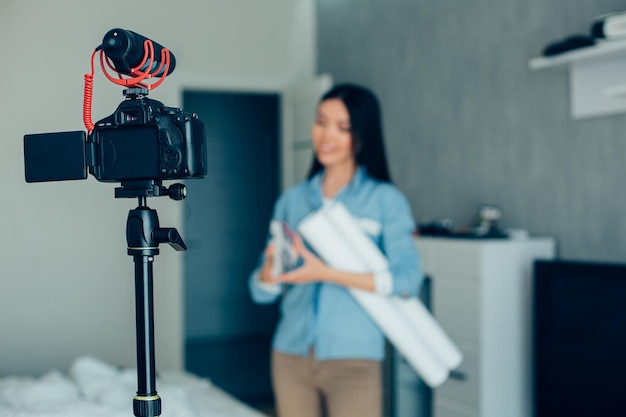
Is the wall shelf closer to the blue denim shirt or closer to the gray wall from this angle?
the gray wall

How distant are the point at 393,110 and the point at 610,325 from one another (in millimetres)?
1681

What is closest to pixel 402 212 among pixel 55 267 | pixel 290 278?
pixel 290 278

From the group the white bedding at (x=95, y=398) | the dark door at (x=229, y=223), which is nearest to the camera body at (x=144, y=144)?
the white bedding at (x=95, y=398)

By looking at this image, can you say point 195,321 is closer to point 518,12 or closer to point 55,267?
point 55,267

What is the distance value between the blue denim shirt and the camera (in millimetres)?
801

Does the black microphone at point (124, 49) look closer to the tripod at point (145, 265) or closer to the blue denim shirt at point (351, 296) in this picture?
the tripod at point (145, 265)

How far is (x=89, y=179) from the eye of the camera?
2744mm

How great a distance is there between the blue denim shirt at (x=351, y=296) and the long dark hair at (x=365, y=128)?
3cm

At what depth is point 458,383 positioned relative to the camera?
251 centimetres

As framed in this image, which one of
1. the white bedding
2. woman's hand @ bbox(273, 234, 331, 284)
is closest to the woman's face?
woman's hand @ bbox(273, 234, 331, 284)

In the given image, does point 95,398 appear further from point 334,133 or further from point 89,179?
point 89,179

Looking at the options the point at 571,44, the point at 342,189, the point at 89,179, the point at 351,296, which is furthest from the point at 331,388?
the point at 89,179

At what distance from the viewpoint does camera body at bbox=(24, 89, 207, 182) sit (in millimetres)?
999

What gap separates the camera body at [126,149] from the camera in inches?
39.3
